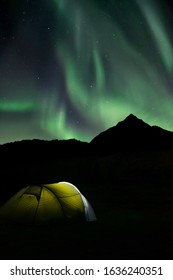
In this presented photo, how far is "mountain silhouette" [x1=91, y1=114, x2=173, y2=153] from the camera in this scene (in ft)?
535

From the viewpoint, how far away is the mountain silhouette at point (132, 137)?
16312cm

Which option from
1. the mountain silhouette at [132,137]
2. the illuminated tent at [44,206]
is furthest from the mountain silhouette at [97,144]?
the illuminated tent at [44,206]

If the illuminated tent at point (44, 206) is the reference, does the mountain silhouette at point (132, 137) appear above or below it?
above

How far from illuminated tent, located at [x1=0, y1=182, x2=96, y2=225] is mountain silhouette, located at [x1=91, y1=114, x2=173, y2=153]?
13832cm

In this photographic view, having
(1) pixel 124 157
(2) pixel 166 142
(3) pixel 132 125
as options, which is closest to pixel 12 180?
(1) pixel 124 157

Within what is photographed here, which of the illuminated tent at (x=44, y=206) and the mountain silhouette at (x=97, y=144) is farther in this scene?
the mountain silhouette at (x=97, y=144)

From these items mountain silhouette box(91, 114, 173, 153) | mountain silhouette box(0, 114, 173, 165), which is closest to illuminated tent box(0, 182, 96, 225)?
mountain silhouette box(0, 114, 173, 165)

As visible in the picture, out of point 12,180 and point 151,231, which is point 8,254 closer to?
point 151,231

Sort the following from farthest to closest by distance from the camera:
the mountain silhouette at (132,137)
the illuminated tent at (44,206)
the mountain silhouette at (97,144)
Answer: the mountain silhouette at (132,137)
the mountain silhouette at (97,144)
the illuminated tent at (44,206)

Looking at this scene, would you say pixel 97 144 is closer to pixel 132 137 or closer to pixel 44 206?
pixel 132 137

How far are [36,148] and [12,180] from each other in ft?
384

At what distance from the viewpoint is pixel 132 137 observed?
17850cm

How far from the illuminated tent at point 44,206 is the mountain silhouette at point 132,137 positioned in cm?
13832

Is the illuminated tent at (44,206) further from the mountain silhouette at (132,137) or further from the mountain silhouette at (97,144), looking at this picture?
the mountain silhouette at (132,137)
